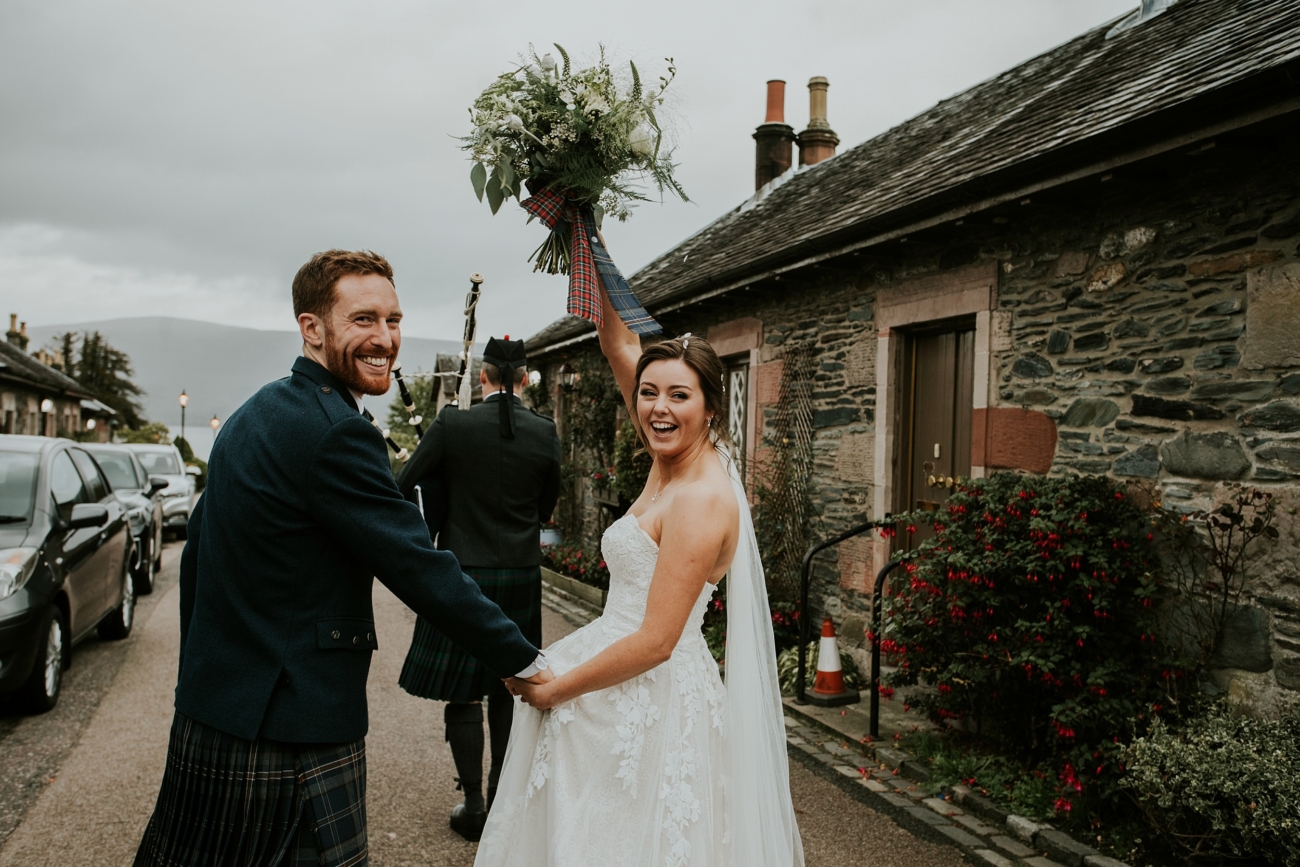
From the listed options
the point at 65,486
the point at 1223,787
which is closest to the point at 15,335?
the point at 65,486

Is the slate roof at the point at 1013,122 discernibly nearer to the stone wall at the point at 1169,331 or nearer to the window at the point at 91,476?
the stone wall at the point at 1169,331

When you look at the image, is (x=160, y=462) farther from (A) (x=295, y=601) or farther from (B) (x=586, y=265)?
(A) (x=295, y=601)

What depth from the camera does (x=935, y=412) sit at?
7.08m

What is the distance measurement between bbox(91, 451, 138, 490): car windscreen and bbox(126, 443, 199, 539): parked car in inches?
141

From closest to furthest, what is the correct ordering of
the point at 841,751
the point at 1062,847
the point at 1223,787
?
the point at 1223,787, the point at 1062,847, the point at 841,751

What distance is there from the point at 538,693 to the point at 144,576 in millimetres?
9951

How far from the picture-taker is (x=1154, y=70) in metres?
5.87

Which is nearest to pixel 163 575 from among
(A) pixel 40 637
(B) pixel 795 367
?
(A) pixel 40 637

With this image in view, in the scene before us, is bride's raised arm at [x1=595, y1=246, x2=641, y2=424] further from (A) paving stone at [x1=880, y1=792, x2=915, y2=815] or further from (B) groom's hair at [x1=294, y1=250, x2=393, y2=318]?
(A) paving stone at [x1=880, y1=792, x2=915, y2=815]

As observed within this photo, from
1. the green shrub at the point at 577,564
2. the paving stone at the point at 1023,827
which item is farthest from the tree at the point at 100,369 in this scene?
the paving stone at the point at 1023,827

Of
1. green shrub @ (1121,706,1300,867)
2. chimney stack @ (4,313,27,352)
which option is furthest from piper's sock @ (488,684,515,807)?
chimney stack @ (4,313,27,352)

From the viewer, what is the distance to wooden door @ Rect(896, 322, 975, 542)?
22.4 feet

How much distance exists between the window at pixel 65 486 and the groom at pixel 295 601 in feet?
16.4

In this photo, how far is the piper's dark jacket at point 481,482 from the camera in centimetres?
420
